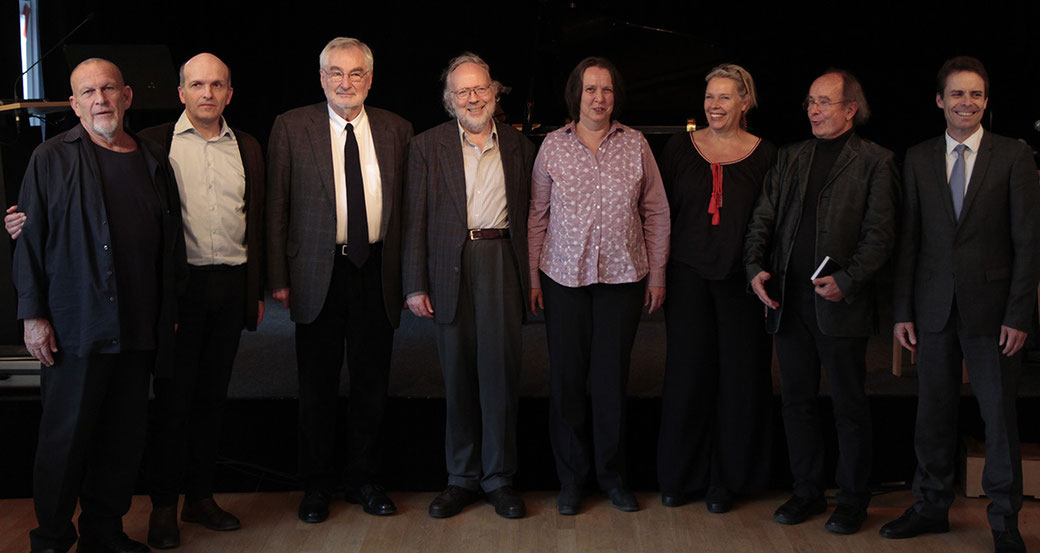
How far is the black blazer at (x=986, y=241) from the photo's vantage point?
3246 mm

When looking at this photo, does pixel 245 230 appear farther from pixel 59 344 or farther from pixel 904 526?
pixel 904 526

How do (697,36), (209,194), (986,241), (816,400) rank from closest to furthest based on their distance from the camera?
(986,241) → (209,194) → (816,400) → (697,36)

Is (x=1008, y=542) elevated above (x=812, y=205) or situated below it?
below

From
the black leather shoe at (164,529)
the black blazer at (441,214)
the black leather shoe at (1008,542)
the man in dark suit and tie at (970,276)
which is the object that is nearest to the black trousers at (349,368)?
the black blazer at (441,214)

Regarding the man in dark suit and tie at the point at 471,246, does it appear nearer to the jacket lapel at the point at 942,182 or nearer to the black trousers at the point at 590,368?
the black trousers at the point at 590,368

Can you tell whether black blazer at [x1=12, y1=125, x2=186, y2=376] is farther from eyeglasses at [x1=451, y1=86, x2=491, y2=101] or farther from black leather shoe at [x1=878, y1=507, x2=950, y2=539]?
black leather shoe at [x1=878, y1=507, x2=950, y2=539]

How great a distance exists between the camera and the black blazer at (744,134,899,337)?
3.39m

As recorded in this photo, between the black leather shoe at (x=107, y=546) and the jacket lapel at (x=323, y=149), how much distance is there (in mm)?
1257

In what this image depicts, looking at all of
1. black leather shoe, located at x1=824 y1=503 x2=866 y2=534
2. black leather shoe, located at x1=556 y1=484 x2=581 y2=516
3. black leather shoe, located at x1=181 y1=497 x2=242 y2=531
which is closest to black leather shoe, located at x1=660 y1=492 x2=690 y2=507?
black leather shoe, located at x1=556 y1=484 x2=581 y2=516

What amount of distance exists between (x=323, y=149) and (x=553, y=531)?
150 centimetres

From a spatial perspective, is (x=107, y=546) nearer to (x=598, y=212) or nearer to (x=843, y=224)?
(x=598, y=212)

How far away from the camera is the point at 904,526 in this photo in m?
3.47

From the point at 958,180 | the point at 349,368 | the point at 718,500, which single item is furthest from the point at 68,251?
the point at 958,180

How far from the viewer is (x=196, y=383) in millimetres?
3490
